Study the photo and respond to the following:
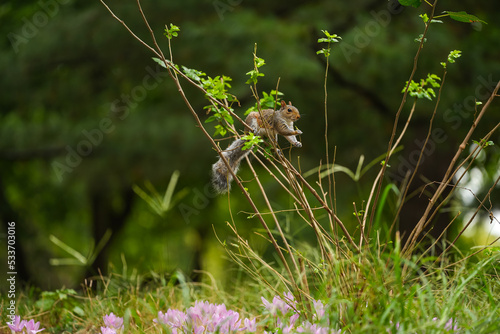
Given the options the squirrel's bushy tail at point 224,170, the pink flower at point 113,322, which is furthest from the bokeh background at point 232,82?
the squirrel's bushy tail at point 224,170

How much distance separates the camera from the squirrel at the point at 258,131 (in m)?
2.02

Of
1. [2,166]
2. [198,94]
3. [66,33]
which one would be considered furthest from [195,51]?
[2,166]

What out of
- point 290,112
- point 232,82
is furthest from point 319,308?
point 232,82

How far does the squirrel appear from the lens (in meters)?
2.02

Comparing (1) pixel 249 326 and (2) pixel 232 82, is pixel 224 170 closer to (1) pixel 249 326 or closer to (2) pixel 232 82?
(1) pixel 249 326

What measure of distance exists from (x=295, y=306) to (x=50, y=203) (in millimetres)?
9809

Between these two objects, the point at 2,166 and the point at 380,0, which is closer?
the point at 380,0

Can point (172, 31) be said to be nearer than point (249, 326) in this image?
No

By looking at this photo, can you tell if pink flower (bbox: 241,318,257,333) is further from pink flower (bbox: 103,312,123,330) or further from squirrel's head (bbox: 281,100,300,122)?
squirrel's head (bbox: 281,100,300,122)

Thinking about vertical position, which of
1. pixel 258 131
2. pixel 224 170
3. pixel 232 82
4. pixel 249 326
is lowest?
pixel 232 82

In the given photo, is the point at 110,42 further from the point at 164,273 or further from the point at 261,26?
the point at 164,273

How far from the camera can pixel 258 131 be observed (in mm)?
2078

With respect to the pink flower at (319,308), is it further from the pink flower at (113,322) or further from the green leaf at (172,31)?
the green leaf at (172,31)

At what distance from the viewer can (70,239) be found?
14930 mm
